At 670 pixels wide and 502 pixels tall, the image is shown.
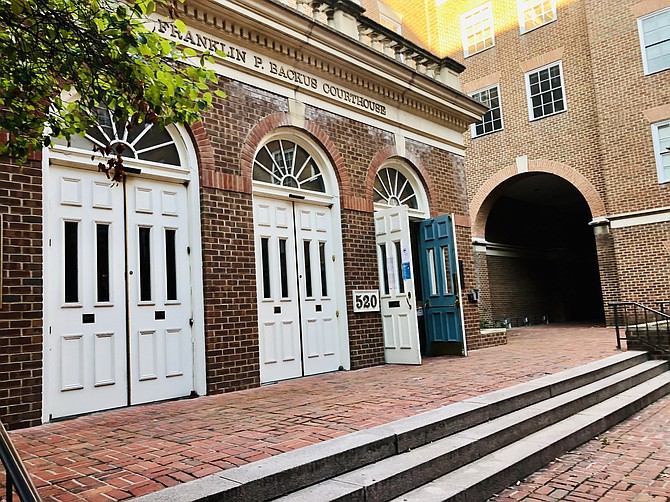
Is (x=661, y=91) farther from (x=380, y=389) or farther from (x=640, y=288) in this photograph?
(x=380, y=389)

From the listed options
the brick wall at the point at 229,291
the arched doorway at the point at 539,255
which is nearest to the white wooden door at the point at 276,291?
the brick wall at the point at 229,291

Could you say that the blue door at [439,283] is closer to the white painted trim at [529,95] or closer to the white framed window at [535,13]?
the white painted trim at [529,95]

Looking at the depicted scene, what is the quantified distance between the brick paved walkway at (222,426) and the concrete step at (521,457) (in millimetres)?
237

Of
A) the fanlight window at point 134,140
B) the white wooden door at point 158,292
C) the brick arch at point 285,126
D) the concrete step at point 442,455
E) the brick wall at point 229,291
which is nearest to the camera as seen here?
the concrete step at point 442,455

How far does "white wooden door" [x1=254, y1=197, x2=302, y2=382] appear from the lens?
762cm

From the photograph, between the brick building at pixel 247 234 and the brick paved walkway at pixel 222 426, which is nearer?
the brick paved walkway at pixel 222 426

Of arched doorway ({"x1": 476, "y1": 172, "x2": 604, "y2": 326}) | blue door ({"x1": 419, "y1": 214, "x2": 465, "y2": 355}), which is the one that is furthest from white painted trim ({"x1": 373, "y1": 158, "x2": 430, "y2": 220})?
arched doorway ({"x1": 476, "y1": 172, "x2": 604, "y2": 326})

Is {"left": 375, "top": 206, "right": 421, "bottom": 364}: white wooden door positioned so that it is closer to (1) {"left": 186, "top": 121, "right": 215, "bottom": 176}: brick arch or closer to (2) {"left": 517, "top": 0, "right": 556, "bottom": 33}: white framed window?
(1) {"left": 186, "top": 121, "right": 215, "bottom": 176}: brick arch

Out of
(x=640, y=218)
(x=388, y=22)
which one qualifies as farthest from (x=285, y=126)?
(x=640, y=218)

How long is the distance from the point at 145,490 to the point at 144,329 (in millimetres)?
3404

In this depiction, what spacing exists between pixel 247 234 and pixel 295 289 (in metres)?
1.26

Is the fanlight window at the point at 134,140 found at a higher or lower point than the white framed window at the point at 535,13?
lower

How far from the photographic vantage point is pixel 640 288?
1562cm

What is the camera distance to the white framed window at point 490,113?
62.8 ft
